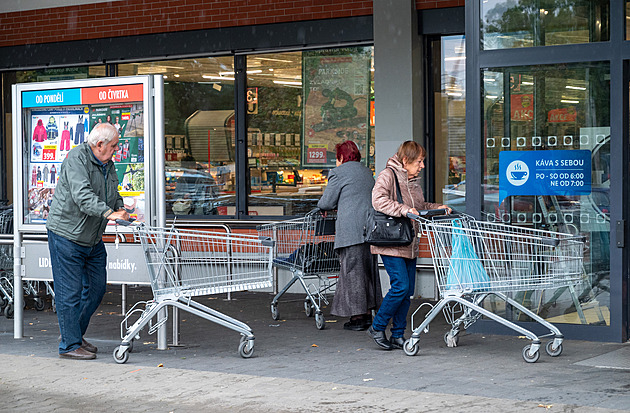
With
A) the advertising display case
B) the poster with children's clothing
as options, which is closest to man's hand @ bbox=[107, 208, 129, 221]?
the advertising display case

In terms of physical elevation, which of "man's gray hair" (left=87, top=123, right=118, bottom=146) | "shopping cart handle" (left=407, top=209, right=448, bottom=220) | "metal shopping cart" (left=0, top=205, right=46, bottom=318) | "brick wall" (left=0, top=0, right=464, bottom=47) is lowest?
"metal shopping cart" (left=0, top=205, right=46, bottom=318)

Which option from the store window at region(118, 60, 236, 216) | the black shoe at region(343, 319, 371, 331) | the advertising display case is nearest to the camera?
the advertising display case

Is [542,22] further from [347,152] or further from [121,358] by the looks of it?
[121,358]

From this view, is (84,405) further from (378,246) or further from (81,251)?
(378,246)

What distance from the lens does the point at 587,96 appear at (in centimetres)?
851

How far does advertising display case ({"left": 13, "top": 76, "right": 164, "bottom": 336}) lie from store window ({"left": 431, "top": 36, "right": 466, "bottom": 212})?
457cm

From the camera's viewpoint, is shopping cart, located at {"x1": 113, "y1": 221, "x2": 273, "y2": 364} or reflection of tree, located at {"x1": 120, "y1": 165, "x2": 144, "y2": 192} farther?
reflection of tree, located at {"x1": 120, "y1": 165, "x2": 144, "y2": 192}

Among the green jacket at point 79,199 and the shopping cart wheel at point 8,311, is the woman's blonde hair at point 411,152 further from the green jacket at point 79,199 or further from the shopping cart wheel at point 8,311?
the shopping cart wheel at point 8,311

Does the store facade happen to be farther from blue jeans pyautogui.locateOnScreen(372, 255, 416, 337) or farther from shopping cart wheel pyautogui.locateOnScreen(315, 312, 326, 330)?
shopping cart wheel pyautogui.locateOnScreen(315, 312, 326, 330)

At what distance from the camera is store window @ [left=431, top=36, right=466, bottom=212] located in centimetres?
1211

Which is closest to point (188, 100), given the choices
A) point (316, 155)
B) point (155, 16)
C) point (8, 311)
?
point (155, 16)

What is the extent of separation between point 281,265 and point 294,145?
329cm

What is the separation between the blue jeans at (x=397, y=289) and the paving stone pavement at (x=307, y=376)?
13.0 inches

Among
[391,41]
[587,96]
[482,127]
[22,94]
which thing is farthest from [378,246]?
[391,41]
